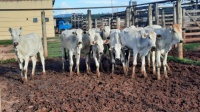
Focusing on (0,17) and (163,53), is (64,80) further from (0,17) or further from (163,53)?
(0,17)

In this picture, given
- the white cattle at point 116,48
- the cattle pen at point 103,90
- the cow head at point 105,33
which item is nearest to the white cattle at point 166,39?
the cattle pen at point 103,90

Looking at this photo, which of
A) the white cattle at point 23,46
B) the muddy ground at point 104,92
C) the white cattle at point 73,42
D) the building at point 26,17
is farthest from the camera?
the building at point 26,17

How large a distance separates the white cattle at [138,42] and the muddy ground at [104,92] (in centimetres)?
67

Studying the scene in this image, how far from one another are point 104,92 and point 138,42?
9.87 ft

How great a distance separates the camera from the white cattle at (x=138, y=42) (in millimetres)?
9817

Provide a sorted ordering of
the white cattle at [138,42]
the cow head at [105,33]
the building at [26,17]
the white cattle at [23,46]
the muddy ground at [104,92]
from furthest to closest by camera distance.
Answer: the building at [26,17]
the cow head at [105,33]
the white cattle at [23,46]
the white cattle at [138,42]
the muddy ground at [104,92]

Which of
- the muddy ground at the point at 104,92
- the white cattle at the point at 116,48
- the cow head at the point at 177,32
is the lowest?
the muddy ground at the point at 104,92

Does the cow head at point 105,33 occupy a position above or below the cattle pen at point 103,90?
above

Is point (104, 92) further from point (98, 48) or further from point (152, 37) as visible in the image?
point (98, 48)

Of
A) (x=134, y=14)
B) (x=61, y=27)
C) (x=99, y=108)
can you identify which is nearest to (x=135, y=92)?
(x=99, y=108)

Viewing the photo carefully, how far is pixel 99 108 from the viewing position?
659 centimetres

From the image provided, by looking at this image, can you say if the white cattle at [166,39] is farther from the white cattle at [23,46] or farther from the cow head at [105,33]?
the white cattle at [23,46]

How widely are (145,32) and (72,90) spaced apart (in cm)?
360

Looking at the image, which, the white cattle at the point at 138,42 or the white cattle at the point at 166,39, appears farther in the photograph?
the white cattle at the point at 138,42
